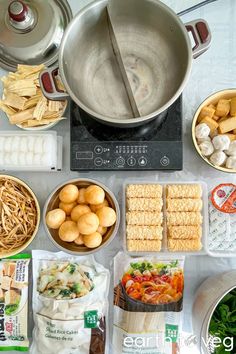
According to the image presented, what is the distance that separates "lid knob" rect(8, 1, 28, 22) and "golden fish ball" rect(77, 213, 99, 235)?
1.64 ft

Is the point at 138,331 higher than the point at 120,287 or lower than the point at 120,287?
lower

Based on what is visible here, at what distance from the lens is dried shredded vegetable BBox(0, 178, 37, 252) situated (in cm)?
101

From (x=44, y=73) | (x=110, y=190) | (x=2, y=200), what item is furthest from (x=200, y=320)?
(x=44, y=73)

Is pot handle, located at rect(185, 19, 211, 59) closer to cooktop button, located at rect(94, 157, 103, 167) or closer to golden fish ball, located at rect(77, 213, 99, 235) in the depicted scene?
cooktop button, located at rect(94, 157, 103, 167)

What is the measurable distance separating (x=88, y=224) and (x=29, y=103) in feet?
1.14

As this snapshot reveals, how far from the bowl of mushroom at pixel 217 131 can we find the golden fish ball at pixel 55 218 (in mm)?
369

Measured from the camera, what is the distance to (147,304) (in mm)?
1045

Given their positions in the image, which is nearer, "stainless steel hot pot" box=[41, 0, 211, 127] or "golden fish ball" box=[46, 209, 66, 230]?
"stainless steel hot pot" box=[41, 0, 211, 127]

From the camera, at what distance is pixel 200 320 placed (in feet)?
3.14

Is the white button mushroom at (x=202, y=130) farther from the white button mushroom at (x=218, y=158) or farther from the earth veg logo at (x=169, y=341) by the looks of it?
the earth veg logo at (x=169, y=341)

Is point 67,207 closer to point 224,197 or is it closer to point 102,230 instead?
point 102,230

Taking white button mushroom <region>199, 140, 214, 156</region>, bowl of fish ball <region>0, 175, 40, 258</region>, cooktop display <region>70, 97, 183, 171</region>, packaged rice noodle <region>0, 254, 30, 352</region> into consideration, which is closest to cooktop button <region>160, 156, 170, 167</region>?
cooktop display <region>70, 97, 183, 171</region>

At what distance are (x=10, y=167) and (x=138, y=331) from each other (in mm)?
525

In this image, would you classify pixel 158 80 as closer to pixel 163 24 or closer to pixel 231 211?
pixel 163 24
